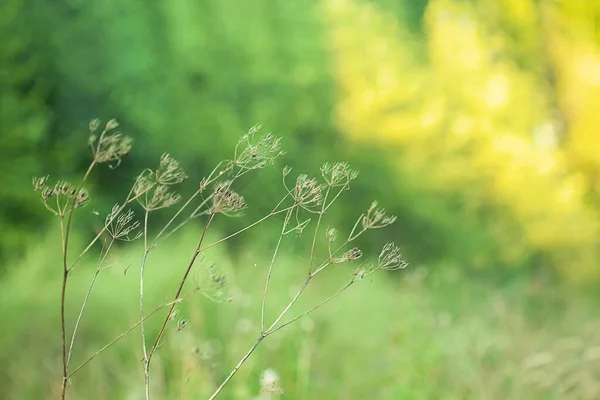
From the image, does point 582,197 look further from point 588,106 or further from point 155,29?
point 155,29

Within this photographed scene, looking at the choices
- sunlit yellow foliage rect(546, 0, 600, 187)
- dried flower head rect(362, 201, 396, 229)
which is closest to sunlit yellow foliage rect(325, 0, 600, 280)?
sunlit yellow foliage rect(546, 0, 600, 187)

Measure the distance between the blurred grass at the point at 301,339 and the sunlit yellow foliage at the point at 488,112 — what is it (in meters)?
0.31

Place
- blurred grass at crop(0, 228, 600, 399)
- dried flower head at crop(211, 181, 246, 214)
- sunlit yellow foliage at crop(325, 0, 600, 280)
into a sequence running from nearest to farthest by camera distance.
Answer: dried flower head at crop(211, 181, 246, 214), blurred grass at crop(0, 228, 600, 399), sunlit yellow foliage at crop(325, 0, 600, 280)

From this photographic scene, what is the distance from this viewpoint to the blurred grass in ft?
4.87

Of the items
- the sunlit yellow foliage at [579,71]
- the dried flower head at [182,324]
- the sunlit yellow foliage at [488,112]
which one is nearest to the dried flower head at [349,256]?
the dried flower head at [182,324]

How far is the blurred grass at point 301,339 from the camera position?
4.87 feet

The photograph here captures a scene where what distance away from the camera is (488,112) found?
2.25 m

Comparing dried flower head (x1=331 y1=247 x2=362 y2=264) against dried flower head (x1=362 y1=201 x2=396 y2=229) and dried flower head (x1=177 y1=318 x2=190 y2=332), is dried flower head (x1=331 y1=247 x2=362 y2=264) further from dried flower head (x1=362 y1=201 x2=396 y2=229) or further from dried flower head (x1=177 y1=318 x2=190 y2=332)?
dried flower head (x1=177 y1=318 x2=190 y2=332)

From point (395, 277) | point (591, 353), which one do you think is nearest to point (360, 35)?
point (395, 277)

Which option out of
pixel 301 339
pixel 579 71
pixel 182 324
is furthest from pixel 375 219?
pixel 579 71

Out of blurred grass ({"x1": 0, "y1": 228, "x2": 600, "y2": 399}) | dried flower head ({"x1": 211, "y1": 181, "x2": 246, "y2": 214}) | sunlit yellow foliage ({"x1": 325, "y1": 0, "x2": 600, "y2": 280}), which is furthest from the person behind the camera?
sunlit yellow foliage ({"x1": 325, "y1": 0, "x2": 600, "y2": 280})

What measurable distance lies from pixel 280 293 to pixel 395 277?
42 cm

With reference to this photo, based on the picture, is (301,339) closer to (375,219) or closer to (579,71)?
(375,219)

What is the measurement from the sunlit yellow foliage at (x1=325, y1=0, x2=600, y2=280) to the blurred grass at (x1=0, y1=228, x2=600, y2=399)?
31cm
